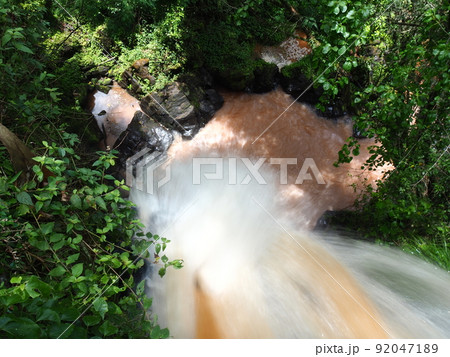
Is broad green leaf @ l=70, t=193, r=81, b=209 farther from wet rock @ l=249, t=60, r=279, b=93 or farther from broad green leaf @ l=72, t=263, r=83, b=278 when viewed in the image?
wet rock @ l=249, t=60, r=279, b=93

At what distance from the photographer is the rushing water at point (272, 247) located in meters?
3.26

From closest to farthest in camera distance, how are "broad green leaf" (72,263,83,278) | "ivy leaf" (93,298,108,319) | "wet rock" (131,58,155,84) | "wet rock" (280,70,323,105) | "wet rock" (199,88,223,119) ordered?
"ivy leaf" (93,298,108,319), "broad green leaf" (72,263,83,278), "wet rock" (131,58,155,84), "wet rock" (199,88,223,119), "wet rock" (280,70,323,105)

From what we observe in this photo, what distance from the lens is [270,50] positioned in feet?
26.5

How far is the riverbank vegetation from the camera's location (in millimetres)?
2170

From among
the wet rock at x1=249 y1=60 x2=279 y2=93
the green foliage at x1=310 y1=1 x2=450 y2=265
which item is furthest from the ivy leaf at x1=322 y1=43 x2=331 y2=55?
the wet rock at x1=249 y1=60 x2=279 y2=93

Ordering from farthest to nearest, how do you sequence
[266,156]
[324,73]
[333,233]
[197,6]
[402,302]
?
[197,6], [266,156], [333,233], [402,302], [324,73]

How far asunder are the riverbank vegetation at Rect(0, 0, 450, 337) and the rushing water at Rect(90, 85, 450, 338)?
0.51 metres

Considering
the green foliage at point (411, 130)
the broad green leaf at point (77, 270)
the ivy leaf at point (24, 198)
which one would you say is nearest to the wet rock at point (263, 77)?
the green foliage at point (411, 130)

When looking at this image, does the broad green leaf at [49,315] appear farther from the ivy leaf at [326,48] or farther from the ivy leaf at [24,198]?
the ivy leaf at [326,48]

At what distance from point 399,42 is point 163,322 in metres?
5.10

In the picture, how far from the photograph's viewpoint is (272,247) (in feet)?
14.7

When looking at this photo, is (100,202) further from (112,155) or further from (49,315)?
(49,315)

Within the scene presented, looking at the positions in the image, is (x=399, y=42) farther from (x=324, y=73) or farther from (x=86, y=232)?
(x=86, y=232)

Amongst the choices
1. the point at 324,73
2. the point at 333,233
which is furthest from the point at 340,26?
the point at 333,233
